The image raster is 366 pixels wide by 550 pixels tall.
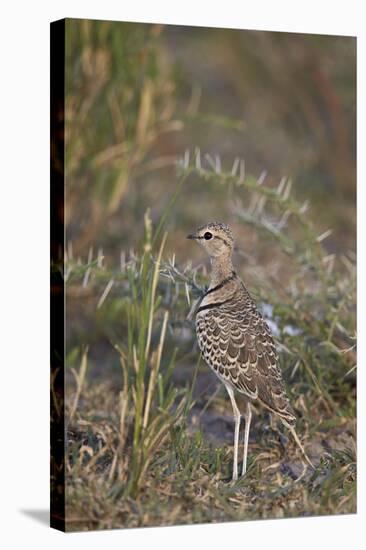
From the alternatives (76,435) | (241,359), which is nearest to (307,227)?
(241,359)

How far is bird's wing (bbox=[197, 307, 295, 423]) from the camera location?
4.85 m

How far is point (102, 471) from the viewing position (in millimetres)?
4625

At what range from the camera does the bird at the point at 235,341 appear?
485 centimetres

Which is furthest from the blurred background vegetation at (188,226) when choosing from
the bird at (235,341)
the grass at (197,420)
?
the bird at (235,341)

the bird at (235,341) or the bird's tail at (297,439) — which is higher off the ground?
the bird at (235,341)

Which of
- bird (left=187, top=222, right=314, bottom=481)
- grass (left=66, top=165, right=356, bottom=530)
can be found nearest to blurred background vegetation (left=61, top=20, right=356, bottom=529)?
grass (left=66, top=165, right=356, bottom=530)

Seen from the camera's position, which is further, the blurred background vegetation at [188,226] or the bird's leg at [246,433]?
the bird's leg at [246,433]

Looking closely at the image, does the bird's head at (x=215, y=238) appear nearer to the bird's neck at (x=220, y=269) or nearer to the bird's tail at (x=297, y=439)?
the bird's neck at (x=220, y=269)

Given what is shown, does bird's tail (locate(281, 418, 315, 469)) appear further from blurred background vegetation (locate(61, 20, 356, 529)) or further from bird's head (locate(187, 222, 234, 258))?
bird's head (locate(187, 222, 234, 258))

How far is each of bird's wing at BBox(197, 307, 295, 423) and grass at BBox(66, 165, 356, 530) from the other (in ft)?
0.39

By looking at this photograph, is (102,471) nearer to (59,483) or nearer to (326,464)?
(59,483)

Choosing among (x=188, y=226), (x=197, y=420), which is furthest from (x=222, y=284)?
(x=188, y=226)

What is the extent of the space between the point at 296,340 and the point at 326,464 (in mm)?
570

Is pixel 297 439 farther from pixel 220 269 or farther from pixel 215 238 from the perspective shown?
pixel 215 238
